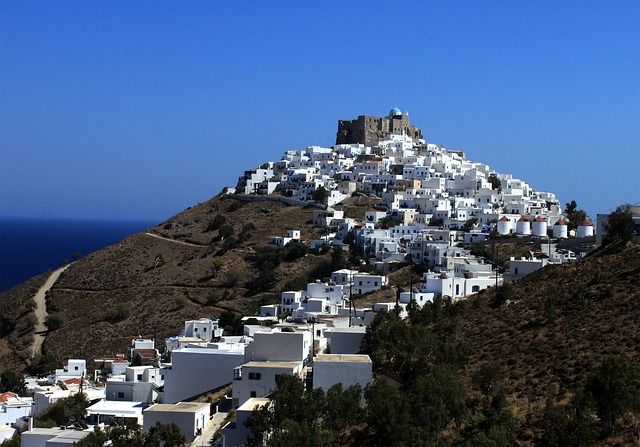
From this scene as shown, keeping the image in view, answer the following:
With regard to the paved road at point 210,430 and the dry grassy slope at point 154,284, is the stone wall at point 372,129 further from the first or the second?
the paved road at point 210,430

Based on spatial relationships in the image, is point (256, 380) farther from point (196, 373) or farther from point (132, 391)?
point (132, 391)

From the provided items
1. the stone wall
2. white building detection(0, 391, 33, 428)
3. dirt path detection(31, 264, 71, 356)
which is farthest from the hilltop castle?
white building detection(0, 391, 33, 428)

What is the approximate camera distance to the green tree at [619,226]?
33812 mm

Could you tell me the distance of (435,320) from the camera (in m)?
28.0

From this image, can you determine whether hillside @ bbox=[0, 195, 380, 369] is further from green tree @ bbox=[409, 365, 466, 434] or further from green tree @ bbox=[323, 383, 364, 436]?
green tree @ bbox=[409, 365, 466, 434]

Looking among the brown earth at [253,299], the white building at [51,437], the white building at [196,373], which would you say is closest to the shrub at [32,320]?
the brown earth at [253,299]

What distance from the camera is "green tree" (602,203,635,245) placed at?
3381 centimetres

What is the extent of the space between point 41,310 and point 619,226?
3384 centimetres

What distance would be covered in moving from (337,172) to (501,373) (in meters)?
46.0

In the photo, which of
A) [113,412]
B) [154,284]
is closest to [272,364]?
[113,412]

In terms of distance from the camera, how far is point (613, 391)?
1731 cm

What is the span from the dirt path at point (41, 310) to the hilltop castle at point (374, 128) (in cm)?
2836

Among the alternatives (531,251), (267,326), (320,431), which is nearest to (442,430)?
(320,431)

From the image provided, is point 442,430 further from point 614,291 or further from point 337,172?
point 337,172
